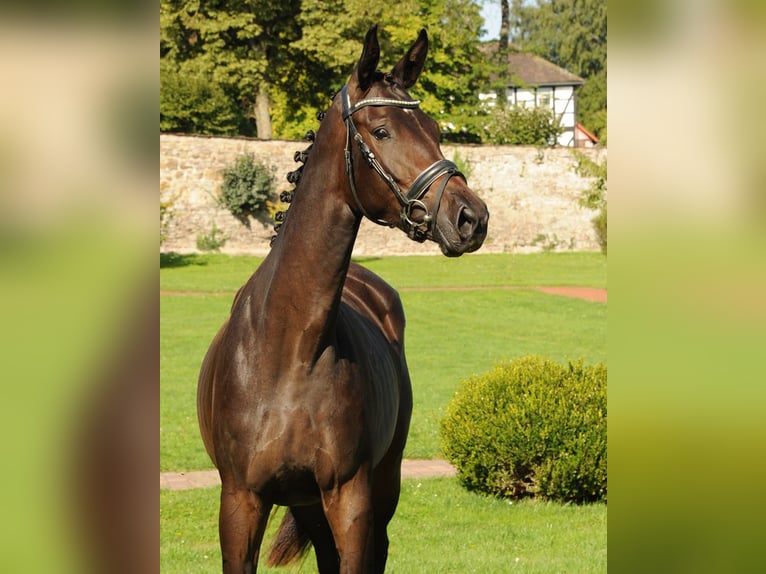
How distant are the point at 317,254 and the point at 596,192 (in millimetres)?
27141

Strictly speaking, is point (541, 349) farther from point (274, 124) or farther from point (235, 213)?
point (274, 124)

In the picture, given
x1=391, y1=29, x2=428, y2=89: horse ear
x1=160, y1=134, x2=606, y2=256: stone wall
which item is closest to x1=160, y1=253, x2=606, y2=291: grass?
x1=160, y1=134, x2=606, y2=256: stone wall

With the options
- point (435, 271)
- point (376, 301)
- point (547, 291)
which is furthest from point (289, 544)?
point (435, 271)

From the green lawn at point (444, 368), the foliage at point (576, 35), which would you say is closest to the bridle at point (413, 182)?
the green lawn at point (444, 368)

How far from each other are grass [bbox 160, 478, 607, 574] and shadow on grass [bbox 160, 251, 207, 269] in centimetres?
1749

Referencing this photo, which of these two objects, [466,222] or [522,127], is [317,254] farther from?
[522,127]

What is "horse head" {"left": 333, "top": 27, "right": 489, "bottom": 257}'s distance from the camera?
2846 millimetres

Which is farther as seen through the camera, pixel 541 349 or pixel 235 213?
pixel 235 213

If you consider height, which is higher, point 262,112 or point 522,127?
point 262,112

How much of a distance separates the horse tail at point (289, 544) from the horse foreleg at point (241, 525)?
1.28 meters

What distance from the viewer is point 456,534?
642 centimetres
